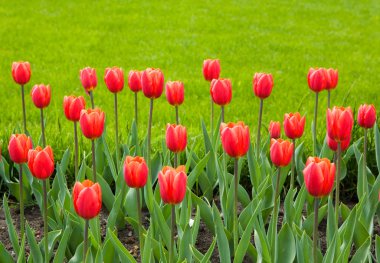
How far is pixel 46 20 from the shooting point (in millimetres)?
9695

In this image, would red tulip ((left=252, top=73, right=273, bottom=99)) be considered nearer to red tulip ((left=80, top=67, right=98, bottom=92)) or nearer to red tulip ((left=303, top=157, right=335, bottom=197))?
red tulip ((left=80, top=67, right=98, bottom=92))

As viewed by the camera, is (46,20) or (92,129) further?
(46,20)

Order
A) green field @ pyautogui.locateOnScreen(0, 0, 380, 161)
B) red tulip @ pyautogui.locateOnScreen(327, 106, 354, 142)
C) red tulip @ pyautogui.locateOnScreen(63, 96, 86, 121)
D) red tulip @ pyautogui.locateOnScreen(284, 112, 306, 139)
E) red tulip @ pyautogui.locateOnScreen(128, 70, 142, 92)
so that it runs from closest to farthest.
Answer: red tulip @ pyautogui.locateOnScreen(327, 106, 354, 142) → red tulip @ pyautogui.locateOnScreen(284, 112, 306, 139) → red tulip @ pyautogui.locateOnScreen(63, 96, 86, 121) → red tulip @ pyautogui.locateOnScreen(128, 70, 142, 92) → green field @ pyautogui.locateOnScreen(0, 0, 380, 161)

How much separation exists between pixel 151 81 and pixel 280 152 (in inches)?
26.3

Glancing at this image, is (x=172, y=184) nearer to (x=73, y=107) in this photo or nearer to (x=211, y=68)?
(x=73, y=107)

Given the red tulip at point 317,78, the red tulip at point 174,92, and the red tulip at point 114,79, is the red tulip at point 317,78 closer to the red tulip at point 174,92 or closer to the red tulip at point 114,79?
the red tulip at point 174,92

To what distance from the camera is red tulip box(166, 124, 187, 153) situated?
2.48 m

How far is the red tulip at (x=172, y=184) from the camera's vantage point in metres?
2.02

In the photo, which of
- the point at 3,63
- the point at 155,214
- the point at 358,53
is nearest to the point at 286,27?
the point at 358,53

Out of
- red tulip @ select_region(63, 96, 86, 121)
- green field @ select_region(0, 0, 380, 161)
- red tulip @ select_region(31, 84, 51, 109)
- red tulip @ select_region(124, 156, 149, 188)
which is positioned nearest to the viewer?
red tulip @ select_region(124, 156, 149, 188)

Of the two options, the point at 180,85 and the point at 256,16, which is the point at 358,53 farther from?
the point at 180,85

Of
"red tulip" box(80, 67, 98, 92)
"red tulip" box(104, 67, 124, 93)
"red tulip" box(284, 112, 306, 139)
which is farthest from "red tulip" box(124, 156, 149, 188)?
"red tulip" box(80, 67, 98, 92)

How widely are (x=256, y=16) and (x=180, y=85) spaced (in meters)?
7.50

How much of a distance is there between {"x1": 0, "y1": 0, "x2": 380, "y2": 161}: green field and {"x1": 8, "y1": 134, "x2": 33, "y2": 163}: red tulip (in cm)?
152
